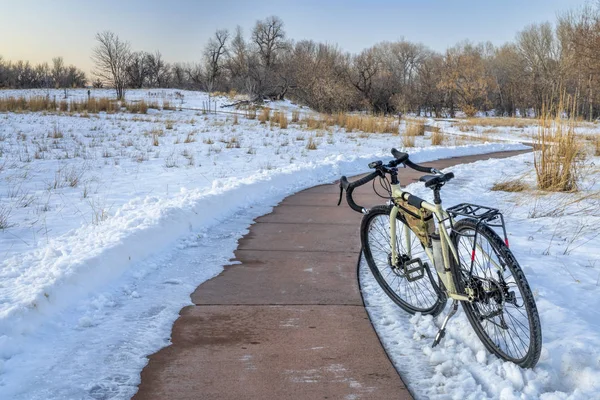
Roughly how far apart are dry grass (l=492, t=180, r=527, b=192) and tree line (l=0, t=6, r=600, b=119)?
27.9 ft

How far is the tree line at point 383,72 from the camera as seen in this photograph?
28047mm

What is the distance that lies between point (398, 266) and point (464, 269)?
824 millimetres

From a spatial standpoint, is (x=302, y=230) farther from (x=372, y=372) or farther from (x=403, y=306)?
(x=372, y=372)

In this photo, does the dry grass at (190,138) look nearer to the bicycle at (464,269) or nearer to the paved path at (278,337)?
the paved path at (278,337)

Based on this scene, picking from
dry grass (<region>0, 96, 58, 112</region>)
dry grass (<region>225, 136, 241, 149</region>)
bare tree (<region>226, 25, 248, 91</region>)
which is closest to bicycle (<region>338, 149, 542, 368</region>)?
dry grass (<region>225, 136, 241, 149</region>)

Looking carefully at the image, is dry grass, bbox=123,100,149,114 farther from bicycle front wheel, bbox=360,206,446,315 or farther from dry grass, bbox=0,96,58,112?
bicycle front wheel, bbox=360,206,446,315

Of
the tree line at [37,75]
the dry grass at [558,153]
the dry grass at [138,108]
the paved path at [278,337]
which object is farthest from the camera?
the tree line at [37,75]

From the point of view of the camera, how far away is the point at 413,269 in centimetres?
341

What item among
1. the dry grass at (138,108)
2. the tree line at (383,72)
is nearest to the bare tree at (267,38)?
the tree line at (383,72)

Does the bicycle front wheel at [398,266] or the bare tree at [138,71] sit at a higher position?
the bare tree at [138,71]

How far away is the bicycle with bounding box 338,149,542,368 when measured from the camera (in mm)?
2461

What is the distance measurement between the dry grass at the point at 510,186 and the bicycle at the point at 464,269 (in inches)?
186

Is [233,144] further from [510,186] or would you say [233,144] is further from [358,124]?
[510,186]

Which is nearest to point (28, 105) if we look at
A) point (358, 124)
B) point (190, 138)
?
point (190, 138)
